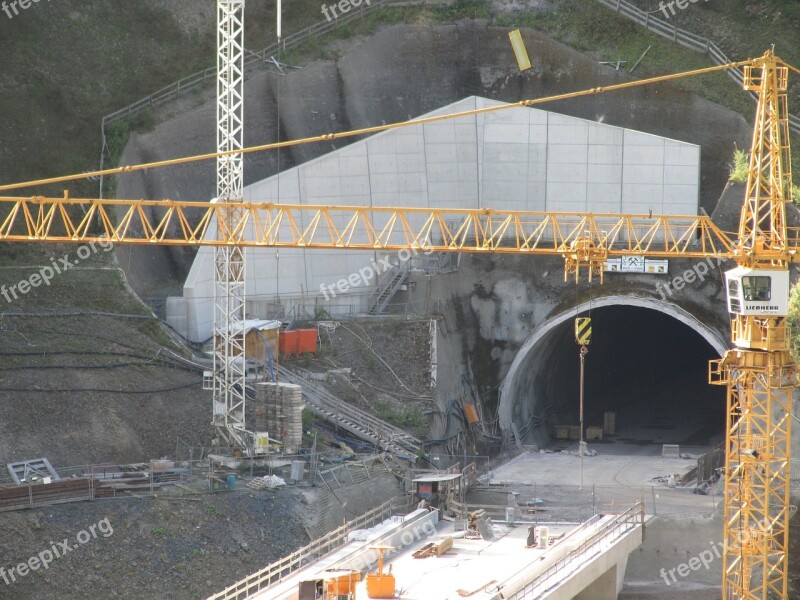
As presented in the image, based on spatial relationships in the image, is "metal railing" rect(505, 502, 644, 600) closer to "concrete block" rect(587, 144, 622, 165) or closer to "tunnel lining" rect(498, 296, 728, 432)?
"tunnel lining" rect(498, 296, 728, 432)

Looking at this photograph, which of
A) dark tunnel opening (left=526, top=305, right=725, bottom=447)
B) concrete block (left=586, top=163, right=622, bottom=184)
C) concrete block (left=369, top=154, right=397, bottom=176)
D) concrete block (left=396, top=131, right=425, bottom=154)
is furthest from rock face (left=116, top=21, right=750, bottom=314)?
dark tunnel opening (left=526, top=305, right=725, bottom=447)

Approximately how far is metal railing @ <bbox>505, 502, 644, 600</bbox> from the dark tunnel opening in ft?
40.4

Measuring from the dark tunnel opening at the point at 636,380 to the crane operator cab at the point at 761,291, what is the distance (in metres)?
15.3

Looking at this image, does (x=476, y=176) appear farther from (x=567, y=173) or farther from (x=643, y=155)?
(x=643, y=155)

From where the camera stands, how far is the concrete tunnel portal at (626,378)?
5153cm

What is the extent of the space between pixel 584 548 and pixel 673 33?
26657mm

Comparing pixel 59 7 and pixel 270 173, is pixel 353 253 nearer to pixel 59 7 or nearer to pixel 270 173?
pixel 270 173

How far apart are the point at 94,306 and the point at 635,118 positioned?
2154 cm

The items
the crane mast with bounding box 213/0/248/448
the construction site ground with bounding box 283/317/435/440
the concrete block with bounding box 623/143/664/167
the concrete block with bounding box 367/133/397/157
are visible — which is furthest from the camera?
the concrete block with bounding box 367/133/397/157

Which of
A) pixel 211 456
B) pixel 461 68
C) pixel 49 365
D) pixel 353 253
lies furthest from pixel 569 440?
pixel 49 365

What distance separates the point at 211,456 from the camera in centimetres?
4125

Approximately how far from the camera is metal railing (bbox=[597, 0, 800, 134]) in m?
55.3

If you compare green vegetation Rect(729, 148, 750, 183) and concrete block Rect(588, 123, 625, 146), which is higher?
concrete block Rect(588, 123, 625, 146)

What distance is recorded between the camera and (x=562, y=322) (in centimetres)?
5109
